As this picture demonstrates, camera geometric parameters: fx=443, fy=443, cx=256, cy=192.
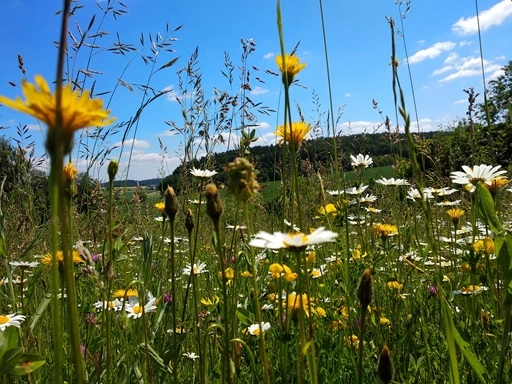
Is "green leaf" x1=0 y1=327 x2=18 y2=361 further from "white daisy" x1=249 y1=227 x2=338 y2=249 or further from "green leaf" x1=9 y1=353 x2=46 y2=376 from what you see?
"white daisy" x1=249 y1=227 x2=338 y2=249

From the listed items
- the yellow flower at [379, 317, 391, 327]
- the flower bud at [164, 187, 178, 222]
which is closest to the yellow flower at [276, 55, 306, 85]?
the flower bud at [164, 187, 178, 222]

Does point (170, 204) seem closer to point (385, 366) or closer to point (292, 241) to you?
point (292, 241)

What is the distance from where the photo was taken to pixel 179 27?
7.95 feet

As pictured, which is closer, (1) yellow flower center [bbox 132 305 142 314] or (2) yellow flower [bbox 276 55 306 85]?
(2) yellow flower [bbox 276 55 306 85]

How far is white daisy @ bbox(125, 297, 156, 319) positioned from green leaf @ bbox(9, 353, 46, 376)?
0.52 meters

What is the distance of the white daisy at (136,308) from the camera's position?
1286mm

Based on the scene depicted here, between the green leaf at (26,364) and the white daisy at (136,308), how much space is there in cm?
52

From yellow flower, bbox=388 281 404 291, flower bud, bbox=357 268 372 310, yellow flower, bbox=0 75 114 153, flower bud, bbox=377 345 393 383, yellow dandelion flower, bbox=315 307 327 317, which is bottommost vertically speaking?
yellow dandelion flower, bbox=315 307 327 317

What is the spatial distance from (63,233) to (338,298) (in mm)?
1576

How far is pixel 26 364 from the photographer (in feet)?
2.42

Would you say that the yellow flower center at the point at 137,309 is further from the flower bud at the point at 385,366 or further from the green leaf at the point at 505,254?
the green leaf at the point at 505,254

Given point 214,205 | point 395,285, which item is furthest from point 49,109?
point 395,285

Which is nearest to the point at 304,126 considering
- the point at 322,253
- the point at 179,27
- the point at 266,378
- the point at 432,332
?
the point at 266,378

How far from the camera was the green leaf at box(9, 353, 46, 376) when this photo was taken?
2.37ft
